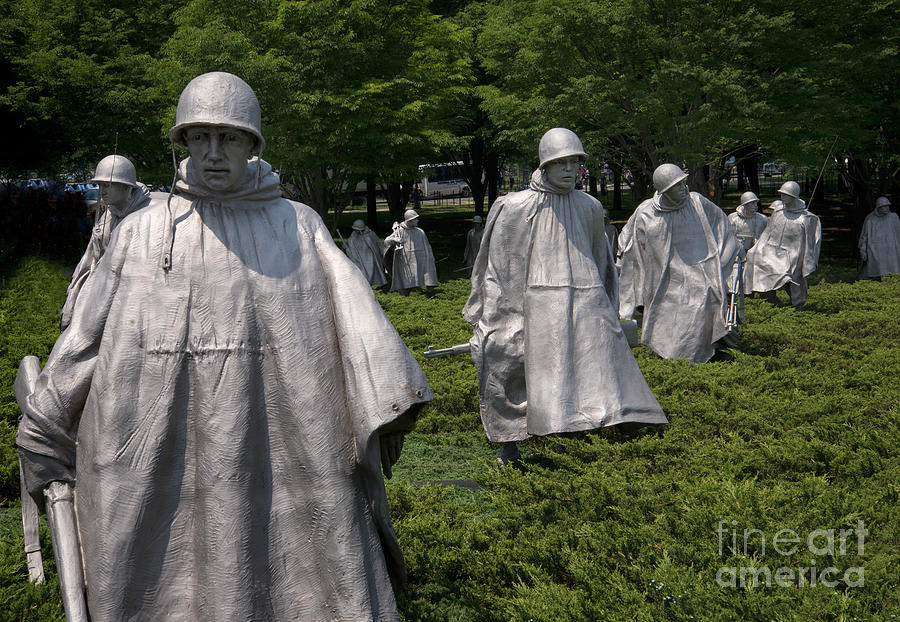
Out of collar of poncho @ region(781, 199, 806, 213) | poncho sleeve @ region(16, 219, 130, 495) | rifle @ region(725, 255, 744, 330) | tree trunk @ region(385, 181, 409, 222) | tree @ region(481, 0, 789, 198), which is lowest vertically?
rifle @ region(725, 255, 744, 330)

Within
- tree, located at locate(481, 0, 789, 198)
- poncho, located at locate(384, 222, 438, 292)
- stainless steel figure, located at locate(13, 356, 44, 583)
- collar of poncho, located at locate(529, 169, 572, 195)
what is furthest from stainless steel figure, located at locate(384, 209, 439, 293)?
stainless steel figure, located at locate(13, 356, 44, 583)

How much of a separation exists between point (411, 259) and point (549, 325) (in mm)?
15571

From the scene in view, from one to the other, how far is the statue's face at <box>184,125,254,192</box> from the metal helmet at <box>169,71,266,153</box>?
0.06m

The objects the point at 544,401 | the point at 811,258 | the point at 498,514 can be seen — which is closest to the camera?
the point at 498,514

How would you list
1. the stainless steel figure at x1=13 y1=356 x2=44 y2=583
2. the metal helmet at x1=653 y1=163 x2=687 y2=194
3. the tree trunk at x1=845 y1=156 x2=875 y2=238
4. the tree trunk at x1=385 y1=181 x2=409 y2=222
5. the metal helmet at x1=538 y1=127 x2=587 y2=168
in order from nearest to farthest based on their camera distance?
the stainless steel figure at x1=13 y1=356 x2=44 y2=583 → the metal helmet at x1=538 y1=127 x2=587 y2=168 → the metal helmet at x1=653 y1=163 x2=687 y2=194 → the tree trunk at x1=845 y1=156 x2=875 y2=238 → the tree trunk at x1=385 y1=181 x2=409 y2=222

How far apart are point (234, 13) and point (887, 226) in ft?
51.7

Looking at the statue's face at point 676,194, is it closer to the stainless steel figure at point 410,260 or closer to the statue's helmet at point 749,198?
the statue's helmet at point 749,198

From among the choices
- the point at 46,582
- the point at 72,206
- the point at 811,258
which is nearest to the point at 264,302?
the point at 46,582

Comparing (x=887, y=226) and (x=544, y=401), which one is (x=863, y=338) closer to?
(x=544, y=401)

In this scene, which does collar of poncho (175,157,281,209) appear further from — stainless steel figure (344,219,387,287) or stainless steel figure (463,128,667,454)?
stainless steel figure (344,219,387,287)

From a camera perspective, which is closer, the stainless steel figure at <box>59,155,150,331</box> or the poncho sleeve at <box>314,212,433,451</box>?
the poncho sleeve at <box>314,212,433,451</box>

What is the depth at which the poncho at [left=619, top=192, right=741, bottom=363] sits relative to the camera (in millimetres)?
10734

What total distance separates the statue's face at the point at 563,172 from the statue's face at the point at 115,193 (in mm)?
3915

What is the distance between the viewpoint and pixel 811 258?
667 inches
